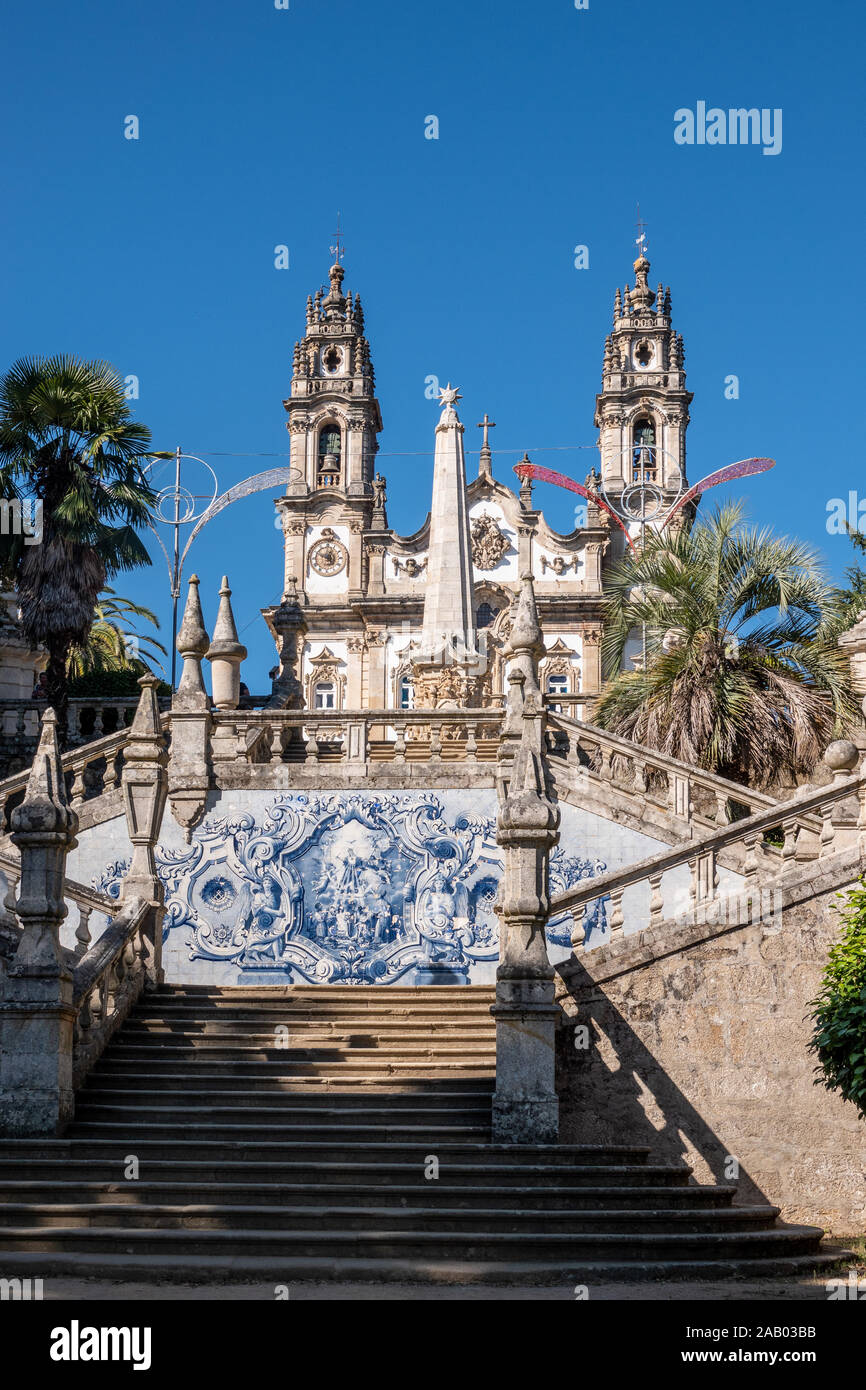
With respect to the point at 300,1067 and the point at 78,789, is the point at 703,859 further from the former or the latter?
the point at 78,789

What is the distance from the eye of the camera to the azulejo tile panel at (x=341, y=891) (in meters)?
17.4

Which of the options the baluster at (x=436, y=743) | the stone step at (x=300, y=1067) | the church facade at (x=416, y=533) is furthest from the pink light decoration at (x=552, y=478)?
the stone step at (x=300, y=1067)

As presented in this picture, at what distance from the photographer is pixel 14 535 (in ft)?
80.2

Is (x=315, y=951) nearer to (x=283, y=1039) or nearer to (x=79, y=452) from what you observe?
(x=283, y=1039)

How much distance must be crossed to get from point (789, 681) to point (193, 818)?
7.64 metres

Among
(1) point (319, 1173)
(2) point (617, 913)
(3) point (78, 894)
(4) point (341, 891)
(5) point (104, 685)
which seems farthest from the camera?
(5) point (104, 685)

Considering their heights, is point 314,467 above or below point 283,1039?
above

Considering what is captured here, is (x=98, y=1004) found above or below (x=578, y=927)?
below

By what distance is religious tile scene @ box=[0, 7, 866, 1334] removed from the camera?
36.8 feet

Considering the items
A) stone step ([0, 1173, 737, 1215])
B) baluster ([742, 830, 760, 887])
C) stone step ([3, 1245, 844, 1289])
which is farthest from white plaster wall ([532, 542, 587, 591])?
stone step ([3, 1245, 844, 1289])

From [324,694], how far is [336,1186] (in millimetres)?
47452

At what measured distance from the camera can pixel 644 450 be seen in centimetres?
6362

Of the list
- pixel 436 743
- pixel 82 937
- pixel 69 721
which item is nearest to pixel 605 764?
pixel 436 743
